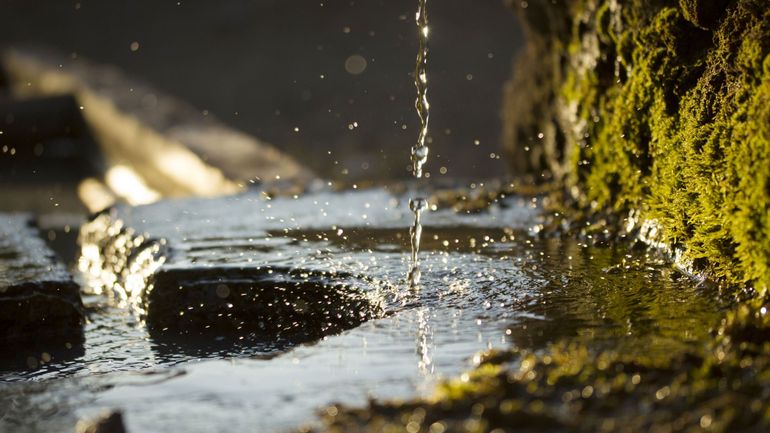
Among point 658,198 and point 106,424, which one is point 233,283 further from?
point 658,198

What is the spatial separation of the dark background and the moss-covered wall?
4.63 m

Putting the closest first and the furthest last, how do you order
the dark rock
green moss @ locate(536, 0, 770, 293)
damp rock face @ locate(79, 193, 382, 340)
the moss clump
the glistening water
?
1. the moss clump
2. the dark rock
3. the glistening water
4. green moss @ locate(536, 0, 770, 293)
5. damp rock face @ locate(79, 193, 382, 340)

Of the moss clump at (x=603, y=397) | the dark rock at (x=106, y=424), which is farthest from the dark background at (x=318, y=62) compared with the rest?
the dark rock at (x=106, y=424)

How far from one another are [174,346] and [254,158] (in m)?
4.89

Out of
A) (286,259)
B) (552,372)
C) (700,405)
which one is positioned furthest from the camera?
(286,259)

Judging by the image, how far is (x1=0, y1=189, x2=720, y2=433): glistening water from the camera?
86.4 inches

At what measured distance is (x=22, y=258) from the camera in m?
4.01

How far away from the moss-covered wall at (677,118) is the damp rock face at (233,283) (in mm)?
1161

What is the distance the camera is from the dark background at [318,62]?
10977 mm

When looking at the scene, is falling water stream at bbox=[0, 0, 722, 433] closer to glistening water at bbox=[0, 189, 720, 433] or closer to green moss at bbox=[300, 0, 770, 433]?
glistening water at bbox=[0, 189, 720, 433]

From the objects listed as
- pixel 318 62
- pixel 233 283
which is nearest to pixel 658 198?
pixel 233 283

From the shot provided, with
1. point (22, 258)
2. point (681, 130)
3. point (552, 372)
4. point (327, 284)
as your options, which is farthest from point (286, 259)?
point (552, 372)

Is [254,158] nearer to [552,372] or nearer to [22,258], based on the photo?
[22,258]

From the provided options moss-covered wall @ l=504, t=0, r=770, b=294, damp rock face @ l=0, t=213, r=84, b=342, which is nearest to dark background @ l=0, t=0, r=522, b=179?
moss-covered wall @ l=504, t=0, r=770, b=294
